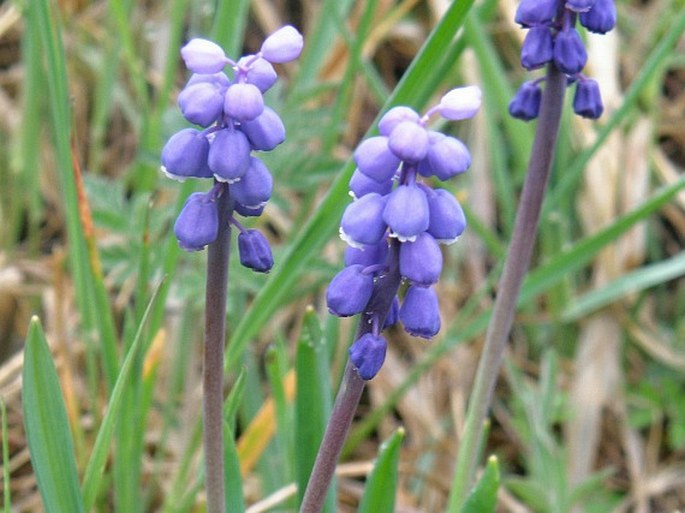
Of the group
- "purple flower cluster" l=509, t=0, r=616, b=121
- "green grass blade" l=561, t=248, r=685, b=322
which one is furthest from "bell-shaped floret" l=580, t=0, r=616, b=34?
"green grass blade" l=561, t=248, r=685, b=322

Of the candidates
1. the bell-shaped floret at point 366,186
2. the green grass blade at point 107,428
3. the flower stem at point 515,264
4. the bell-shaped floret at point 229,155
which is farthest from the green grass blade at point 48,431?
the flower stem at point 515,264

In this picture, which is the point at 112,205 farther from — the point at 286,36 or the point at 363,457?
the point at 286,36

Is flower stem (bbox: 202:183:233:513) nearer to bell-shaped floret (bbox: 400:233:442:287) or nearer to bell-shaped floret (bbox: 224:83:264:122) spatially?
bell-shaped floret (bbox: 224:83:264:122)

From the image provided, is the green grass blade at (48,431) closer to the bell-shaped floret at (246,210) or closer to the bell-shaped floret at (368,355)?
the bell-shaped floret at (246,210)

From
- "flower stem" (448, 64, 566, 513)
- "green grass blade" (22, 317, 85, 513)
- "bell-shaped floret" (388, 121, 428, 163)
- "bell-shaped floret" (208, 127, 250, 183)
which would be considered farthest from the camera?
"flower stem" (448, 64, 566, 513)

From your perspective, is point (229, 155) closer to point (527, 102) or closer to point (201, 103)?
point (201, 103)

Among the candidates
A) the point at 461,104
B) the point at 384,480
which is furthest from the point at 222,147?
the point at 384,480
